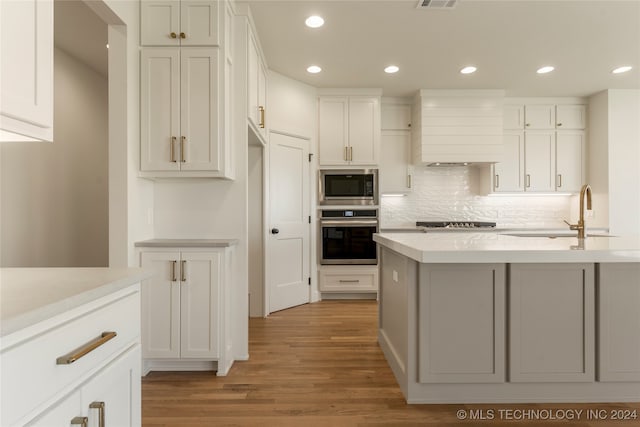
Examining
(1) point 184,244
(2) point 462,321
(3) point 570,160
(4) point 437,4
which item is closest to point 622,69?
(3) point 570,160

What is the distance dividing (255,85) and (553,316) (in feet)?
9.38

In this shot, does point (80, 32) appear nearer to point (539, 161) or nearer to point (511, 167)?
point (511, 167)

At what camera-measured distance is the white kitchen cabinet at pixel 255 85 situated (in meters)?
2.83

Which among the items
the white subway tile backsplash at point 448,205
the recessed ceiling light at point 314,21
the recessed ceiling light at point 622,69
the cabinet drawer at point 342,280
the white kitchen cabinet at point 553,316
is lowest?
the cabinet drawer at point 342,280

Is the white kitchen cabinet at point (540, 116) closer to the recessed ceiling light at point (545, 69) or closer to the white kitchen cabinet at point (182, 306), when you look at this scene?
the recessed ceiling light at point (545, 69)

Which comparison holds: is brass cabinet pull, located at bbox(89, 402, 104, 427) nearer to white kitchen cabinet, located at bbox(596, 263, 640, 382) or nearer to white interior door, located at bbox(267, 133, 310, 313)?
white kitchen cabinet, located at bbox(596, 263, 640, 382)

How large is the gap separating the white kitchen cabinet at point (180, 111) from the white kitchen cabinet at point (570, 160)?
469 centimetres

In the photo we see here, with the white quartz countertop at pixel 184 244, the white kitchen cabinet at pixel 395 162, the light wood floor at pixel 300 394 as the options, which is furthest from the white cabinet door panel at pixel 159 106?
the white kitchen cabinet at pixel 395 162

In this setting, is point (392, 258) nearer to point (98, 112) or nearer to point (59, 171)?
point (59, 171)

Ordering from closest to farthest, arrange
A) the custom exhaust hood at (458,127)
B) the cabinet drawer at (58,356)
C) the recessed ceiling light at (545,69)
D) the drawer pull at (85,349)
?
the cabinet drawer at (58,356), the drawer pull at (85,349), the recessed ceiling light at (545,69), the custom exhaust hood at (458,127)

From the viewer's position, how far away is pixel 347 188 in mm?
4461

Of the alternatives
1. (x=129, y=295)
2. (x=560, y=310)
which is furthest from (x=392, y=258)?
(x=129, y=295)

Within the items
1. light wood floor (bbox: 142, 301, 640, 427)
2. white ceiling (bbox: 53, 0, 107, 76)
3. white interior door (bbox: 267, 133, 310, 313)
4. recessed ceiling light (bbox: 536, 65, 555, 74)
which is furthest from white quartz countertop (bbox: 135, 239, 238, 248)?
recessed ceiling light (bbox: 536, 65, 555, 74)

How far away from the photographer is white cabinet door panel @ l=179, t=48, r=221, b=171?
238 cm
